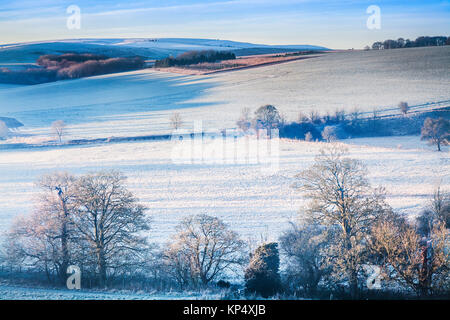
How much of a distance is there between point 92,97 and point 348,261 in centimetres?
689

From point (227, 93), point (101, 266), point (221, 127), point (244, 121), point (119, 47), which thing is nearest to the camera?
point (101, 266)

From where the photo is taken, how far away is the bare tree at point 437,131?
7477 millimetres

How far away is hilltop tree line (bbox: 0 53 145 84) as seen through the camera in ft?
20.5

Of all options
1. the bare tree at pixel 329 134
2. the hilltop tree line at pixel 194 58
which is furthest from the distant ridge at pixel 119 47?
the bare tree at pixel 329 134

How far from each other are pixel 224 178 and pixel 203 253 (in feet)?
10.6

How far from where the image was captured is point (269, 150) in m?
8.88

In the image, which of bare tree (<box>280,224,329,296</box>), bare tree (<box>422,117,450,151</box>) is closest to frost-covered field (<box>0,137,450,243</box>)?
bare tree (<box>422,117,450,151</box>)

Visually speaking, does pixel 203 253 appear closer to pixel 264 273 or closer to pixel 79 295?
pixel 264 273

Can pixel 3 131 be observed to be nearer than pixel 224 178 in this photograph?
No

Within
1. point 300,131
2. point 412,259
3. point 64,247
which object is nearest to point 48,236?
point 64,247

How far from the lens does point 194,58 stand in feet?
22.5

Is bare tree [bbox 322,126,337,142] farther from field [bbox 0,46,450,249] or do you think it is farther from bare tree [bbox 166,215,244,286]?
bare tree [bbox 166,215,244,286]

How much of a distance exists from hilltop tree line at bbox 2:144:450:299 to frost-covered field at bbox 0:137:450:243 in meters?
0.85
